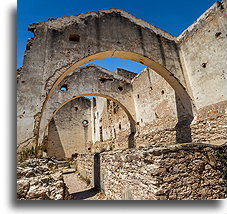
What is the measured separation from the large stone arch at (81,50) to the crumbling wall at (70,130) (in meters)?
11.5

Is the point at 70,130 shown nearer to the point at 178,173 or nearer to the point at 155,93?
the point at 155,93

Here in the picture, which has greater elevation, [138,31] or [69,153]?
[138,31]

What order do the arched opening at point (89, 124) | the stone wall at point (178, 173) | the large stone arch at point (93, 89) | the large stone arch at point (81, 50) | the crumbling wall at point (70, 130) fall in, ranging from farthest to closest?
the crumbling wall at point (70, 130) < the arched opening at point (89, 124) < the large stone arch at point (93, 89) < the large stone arch at point (81, 50) < the stone wall at point (178, 173)

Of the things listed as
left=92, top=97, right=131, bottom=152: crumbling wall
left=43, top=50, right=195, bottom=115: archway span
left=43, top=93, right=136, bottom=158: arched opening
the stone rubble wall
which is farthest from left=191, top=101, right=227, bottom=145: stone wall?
left=43, top=93, right=136, bottom=158: arched opening

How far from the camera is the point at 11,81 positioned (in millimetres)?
2666

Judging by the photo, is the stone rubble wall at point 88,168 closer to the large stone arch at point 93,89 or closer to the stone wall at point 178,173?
the stone wall at point 178,173

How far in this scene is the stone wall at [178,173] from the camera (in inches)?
91.2

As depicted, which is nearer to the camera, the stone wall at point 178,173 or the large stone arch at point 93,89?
the stone wall at point 178,173

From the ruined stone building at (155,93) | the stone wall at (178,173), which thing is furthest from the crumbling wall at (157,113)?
the stone wall at (178,173)

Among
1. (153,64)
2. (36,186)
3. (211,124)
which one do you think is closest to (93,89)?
(153,64)

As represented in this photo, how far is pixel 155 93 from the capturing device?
27.0 ft

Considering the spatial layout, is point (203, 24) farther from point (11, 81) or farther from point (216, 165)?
point (11, 81)

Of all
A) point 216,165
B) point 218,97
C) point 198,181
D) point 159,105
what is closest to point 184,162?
point 198,181

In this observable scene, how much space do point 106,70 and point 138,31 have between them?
5473 millimetres
